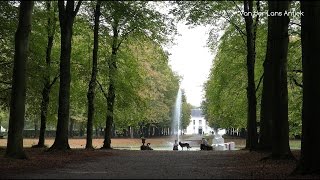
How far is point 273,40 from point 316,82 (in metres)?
5.38

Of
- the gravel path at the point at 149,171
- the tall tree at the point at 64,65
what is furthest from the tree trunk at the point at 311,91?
the tall tree at the point at 64,65

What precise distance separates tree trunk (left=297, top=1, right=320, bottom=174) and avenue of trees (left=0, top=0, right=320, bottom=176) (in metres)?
0.03

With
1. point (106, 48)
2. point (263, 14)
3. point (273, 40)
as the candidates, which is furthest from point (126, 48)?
point (273, 40)

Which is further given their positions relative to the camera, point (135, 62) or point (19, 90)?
point (135, 62)

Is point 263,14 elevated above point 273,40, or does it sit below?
above

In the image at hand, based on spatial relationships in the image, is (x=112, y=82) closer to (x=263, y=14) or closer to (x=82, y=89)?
(x=82, y=89)

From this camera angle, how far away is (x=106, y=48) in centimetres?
3369

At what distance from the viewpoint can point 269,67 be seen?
2077 cm

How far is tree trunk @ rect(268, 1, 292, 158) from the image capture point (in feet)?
51.4

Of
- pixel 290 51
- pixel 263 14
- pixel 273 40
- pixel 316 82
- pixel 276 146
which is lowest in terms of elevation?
pixel 276 146

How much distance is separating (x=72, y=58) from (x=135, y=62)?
206 inches

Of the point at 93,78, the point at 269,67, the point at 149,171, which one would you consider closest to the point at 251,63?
the point at 269,67

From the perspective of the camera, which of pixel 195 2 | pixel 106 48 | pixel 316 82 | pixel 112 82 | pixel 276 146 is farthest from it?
pixel 106 48

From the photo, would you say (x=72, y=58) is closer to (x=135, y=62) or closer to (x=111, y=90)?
(x=111, y=90)
